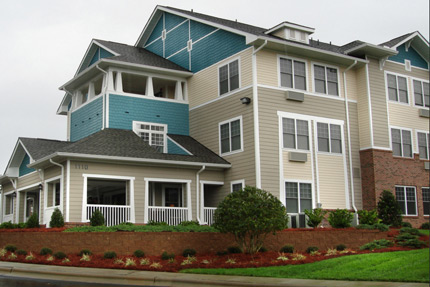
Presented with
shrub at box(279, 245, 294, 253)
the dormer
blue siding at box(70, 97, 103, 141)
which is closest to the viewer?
shrub at box(279, 245, 294, 253)

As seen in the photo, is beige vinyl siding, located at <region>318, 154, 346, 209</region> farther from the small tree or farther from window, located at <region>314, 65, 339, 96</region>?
the small tree

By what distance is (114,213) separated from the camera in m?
23.3

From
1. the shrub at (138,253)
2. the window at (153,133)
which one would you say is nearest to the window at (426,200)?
the window at (153,133)

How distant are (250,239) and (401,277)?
6426mm

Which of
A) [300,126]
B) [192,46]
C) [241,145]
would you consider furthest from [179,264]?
[192,46]

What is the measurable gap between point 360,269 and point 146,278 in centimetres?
580

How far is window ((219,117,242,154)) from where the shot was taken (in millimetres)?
25688

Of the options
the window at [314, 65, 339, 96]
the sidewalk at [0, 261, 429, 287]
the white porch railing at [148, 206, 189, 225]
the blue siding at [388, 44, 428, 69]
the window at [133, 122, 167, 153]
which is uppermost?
the blue siding at [388, 44, 428, 69]

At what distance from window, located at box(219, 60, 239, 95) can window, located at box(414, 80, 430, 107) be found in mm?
11022

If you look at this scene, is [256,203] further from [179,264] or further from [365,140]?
[365,140]

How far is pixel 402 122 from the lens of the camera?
29.4 meters

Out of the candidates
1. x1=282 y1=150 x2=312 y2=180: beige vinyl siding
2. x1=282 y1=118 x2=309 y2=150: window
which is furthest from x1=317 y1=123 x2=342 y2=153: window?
x1=282 y1=150 x2=312 y2=180: beige vinyl siding

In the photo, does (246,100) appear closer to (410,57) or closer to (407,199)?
(407,199)

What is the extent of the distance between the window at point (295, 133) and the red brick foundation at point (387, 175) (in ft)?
11.7
